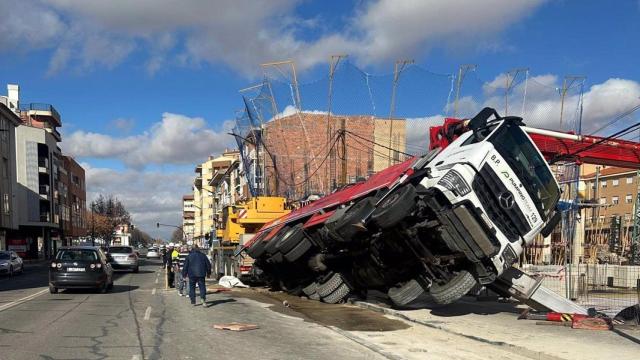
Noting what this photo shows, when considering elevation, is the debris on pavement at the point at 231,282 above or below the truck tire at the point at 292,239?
below

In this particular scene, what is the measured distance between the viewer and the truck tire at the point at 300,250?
14938mm

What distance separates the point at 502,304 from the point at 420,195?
4.77 metres

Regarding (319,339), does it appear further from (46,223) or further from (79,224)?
(79,224)

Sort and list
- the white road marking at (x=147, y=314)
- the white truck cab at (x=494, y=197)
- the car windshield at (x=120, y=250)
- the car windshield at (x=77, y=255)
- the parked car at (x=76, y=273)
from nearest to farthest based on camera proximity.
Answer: the white truck cab at (x=494, y=197) < the white road marking at (x=147, y=314) < the parked car at (x=76, y=273) < the car windshield at (x=77, y=255) < the car windshield at (x=120, y=250)

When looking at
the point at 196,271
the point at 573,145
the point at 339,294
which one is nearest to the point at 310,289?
the point at 339,294

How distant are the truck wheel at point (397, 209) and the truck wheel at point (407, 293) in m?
1.75

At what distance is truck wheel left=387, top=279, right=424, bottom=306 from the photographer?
11.8 m

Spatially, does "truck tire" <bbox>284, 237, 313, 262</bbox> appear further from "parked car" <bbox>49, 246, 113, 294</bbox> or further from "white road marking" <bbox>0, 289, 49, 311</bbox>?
"white road marking" <bbox>0, 289, 49, 311</bbox>

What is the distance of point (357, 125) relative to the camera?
2662 centimetres

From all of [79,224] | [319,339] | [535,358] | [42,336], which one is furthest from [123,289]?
[79,224]

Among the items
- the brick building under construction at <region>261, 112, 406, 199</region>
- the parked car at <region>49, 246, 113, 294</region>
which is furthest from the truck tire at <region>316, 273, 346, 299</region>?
the brick building under construction at <region>261, 112, 406, 199</region>

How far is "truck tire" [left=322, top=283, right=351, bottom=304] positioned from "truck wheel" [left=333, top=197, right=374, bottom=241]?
2728 millimetres

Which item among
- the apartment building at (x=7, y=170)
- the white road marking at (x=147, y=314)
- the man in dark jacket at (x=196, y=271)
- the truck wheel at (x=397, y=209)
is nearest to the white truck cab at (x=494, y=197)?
the truck wheel at (x=397, y=209)

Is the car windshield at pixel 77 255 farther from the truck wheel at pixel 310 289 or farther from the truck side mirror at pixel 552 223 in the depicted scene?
the truck side mirror at pixel 552 223
